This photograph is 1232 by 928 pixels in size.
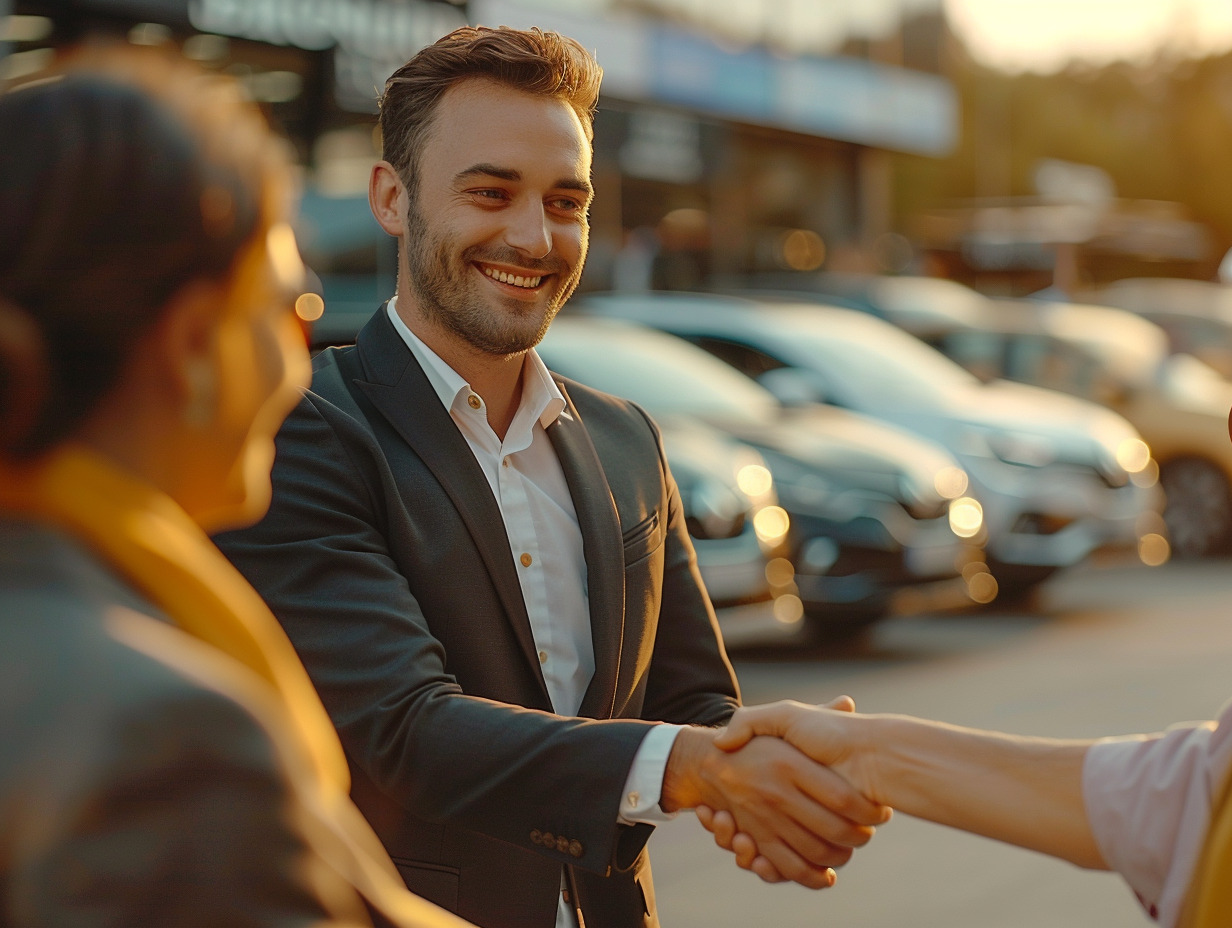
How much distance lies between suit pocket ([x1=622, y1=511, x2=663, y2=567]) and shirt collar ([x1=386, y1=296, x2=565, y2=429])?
23 centimetres

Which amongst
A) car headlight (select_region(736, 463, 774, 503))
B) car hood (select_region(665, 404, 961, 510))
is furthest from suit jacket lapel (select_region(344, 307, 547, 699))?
car hood (select_region(665, 404, 961, 510))

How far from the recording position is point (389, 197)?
2.58 meters

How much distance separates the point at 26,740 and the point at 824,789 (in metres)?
1.72

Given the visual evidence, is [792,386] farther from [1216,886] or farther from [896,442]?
[1216,886]

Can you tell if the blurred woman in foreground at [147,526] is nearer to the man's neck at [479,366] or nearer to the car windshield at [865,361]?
the man's neck at [479,366]

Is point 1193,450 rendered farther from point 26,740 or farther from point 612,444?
point 26,740

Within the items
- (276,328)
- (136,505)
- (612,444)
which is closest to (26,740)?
(136,505)

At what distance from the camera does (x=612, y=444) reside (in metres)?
2.56

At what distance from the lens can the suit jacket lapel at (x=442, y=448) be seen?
2.21 meters

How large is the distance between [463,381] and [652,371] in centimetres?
625

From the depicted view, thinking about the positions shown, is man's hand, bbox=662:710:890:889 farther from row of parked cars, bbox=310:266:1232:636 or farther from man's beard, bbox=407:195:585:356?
row of parked cars, bbox=310:266:1232:636

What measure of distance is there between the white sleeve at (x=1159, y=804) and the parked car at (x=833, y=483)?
565cm

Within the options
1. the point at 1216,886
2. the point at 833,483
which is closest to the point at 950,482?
the point at 833,483

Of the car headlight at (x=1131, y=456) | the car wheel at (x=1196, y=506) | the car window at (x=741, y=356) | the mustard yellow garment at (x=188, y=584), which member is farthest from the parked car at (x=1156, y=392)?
the mustard yellow garment at (x=188, y=584)
